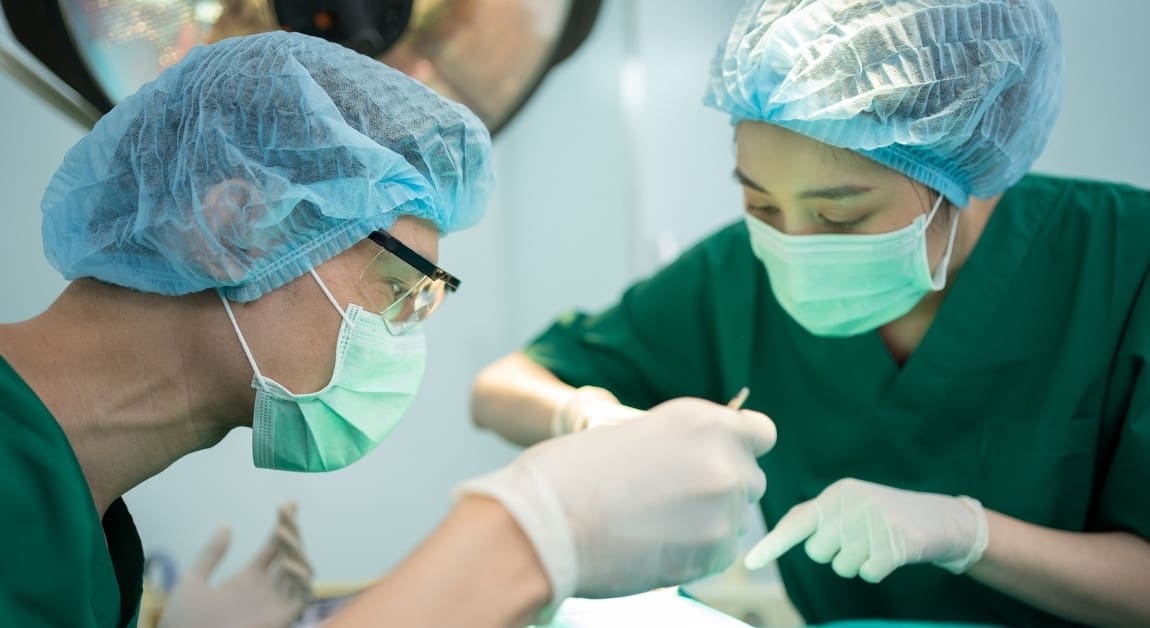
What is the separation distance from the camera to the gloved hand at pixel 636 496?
69 cm

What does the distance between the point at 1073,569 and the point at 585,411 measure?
681 millimetres

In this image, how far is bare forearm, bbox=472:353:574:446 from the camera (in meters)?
1.49

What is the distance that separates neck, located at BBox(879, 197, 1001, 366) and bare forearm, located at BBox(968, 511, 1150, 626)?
1.13 ft

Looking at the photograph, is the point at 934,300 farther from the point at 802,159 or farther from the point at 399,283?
the point at 399,283

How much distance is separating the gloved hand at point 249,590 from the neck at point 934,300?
1076mm

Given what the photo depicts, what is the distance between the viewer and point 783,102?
1125mm

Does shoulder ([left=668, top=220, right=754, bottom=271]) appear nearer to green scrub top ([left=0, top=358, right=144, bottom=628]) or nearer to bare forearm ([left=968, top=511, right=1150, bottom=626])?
bare forearm ([left=968, top=511, right=1150, bottom=626])

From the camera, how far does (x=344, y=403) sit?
109 centimetres

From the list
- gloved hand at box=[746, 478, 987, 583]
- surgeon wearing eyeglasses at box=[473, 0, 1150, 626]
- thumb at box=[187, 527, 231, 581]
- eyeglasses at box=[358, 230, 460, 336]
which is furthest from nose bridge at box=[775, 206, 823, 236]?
thumb at box=[187, 527, 231, 581]

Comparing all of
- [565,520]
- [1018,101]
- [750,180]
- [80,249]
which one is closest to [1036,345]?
[1018,101]

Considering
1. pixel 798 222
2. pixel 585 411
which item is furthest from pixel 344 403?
pixel 798 222

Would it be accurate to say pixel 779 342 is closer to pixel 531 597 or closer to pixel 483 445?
pixel 531 597

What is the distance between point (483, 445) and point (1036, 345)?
155 cm

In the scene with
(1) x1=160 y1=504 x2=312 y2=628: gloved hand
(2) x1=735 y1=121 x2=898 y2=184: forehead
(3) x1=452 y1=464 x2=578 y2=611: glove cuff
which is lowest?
(1) x1=160 y1=504 x2=312 y2=628: gloved hand
